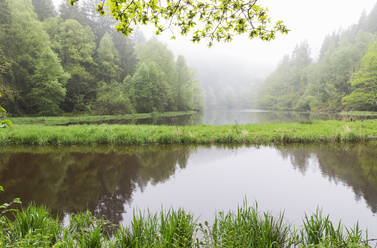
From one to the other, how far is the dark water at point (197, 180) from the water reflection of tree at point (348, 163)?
34 millimetres

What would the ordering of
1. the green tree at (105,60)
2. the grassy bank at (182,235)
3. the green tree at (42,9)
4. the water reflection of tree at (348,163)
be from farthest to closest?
the green tree at (105,60) < the green tree at (42,9) < the water reflection of tree at (348,163) < the grassy bank at (182,235)

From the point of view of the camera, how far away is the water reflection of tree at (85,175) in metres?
5.38

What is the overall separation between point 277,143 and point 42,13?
5154 cm

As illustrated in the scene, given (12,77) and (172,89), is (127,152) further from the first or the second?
(172,89)

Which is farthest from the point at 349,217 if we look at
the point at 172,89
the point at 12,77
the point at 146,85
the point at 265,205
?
the point at 172,89

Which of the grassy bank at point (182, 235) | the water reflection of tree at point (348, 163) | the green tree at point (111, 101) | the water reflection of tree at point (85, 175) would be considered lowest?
the water reflection of tree at point (348, 163)

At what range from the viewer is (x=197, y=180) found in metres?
7.25

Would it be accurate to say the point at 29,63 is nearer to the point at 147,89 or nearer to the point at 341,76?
the point at 147,89

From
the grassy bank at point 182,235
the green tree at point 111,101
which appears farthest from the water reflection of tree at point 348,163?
the green tree at point 111,101

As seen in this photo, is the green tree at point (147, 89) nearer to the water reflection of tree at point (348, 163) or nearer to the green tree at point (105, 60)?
the green tree at point (105, 60)

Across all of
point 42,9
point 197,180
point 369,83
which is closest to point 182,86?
point 42,9

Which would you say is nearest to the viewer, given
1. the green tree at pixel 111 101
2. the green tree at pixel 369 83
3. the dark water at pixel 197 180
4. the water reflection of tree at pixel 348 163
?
the dark water at pixel 197 180

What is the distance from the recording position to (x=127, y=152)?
11.2m

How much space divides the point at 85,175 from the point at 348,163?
12.2 metres
